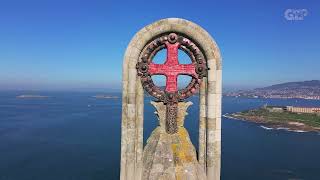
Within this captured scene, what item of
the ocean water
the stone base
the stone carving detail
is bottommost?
the ocean water

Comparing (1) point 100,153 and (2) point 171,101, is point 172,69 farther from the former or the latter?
(1) point 100,153

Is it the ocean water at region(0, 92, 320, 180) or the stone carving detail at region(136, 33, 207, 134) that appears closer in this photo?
the stone carving detail at region(136, 33, 207, 134)

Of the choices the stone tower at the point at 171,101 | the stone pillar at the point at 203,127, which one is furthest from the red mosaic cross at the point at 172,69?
the stone pillar at the point at 203,127

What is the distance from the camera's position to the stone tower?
13125 millimetres

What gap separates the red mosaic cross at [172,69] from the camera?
13.3 meters

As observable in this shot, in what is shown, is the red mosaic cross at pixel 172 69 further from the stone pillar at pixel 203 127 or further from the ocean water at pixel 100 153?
the ocean water at pixel 100 153

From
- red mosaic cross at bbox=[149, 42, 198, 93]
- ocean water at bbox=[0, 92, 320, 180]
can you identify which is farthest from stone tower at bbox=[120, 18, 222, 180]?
ocean water at bbox=[0, 92, 320, 180]

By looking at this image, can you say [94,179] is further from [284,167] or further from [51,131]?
[51,131]

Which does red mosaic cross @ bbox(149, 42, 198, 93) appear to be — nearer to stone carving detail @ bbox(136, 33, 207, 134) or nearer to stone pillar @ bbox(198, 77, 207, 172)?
stone carving detail @ bbox(136, 33, 207, 134)

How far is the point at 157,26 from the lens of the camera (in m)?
13.1

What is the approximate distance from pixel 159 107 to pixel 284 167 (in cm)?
9302

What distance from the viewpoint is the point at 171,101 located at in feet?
43.6

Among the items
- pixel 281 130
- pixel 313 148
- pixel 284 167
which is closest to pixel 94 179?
pixel 284 167

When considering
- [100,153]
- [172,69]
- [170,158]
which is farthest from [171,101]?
[100,153]
